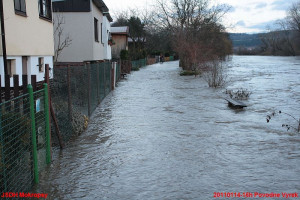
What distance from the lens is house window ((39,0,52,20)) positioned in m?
13.1

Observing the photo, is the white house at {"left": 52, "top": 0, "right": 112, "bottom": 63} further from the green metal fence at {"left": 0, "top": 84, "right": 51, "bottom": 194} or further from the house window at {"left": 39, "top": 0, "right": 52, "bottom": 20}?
the green metal fence at {"left": 0, "top": 84, "right": 51, "bottom": 194}

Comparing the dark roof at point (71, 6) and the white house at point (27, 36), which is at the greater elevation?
the dark roof at point (71, 6)

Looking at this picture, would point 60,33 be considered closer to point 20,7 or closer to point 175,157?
point 20,7

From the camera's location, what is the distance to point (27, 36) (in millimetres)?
11414

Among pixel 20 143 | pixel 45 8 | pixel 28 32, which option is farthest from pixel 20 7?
pixel 20 143

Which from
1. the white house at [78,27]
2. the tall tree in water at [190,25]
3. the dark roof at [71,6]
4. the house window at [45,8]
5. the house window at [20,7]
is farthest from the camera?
the tall tree in water at [190,25]

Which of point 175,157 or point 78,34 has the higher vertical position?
point 78,34

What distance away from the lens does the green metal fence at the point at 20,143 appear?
4168 millimetres

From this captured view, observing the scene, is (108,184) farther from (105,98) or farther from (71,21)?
(71,21)

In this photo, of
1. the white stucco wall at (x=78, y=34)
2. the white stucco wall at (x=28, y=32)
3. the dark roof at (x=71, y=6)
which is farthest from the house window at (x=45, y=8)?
the white stucco wall at (x=78, y=34)

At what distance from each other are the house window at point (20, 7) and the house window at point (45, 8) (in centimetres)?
186

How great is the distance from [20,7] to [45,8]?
3.02m

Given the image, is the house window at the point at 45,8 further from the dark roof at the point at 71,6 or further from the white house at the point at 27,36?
the dark roof at the point at 71,6

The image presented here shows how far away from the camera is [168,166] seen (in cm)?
605
